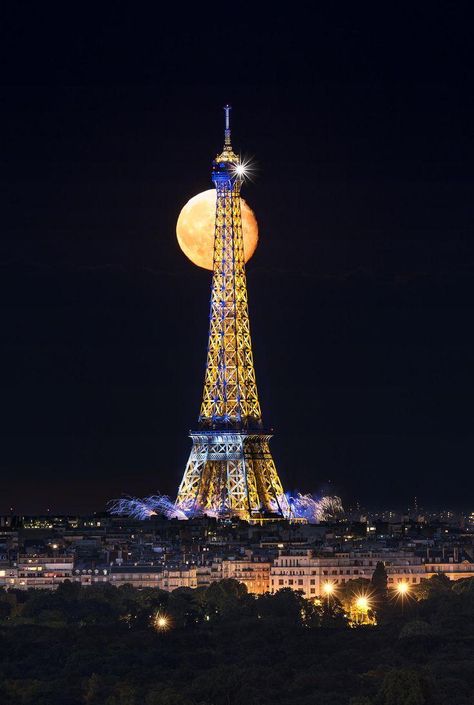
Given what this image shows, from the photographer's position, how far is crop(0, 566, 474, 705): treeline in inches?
4065

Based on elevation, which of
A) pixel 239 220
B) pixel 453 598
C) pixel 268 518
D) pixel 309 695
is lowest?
pixel 309 695

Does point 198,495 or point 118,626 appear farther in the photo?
point 198,495

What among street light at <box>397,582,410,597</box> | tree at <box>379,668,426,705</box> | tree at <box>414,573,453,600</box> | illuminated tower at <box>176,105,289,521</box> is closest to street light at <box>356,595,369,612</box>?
tree at <box>414,573,453,600</box>

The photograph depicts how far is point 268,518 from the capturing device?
14725 cm

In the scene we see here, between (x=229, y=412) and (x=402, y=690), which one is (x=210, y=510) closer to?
(x=229, y=412)

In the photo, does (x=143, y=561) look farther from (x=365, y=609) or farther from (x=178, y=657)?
(x=178, y=657)

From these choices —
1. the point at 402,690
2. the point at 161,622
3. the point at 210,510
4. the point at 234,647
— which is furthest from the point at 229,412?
the point at 402,690

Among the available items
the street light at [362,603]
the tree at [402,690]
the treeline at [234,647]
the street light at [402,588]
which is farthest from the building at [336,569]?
the tree at [402,690]

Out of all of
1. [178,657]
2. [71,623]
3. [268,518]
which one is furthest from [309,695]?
[268,518]

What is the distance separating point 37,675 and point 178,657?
157 inches

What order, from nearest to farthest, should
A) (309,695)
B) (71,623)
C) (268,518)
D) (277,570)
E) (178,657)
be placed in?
(309,695) < (178,657) < (71,623) < (277,570) < (268,518)

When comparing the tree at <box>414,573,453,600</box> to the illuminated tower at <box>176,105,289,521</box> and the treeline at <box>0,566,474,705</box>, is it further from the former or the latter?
the illuminated tower at <box>176,105,289,521</box>

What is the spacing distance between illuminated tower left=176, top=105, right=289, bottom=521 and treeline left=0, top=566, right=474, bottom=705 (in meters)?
17.4

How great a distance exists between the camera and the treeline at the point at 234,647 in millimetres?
103250
